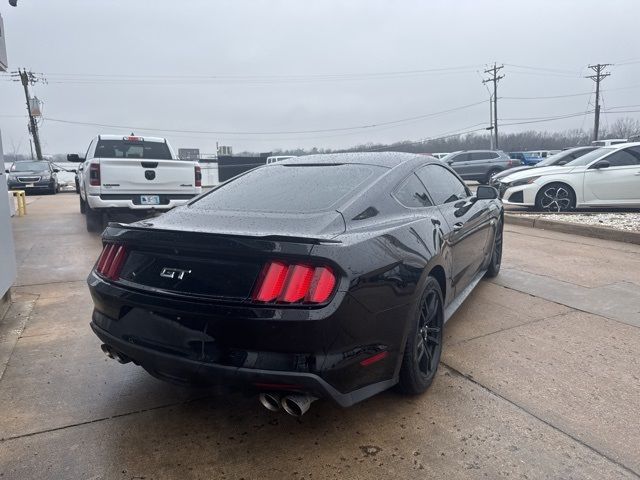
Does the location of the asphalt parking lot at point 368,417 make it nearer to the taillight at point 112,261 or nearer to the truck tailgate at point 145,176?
the taillight at point 112,261

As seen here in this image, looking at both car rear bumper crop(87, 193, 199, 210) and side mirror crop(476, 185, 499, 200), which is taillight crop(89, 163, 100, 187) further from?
side mirror crop(476, 185, 499, 200)

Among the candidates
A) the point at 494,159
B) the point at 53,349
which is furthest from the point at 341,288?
the point at 494,159

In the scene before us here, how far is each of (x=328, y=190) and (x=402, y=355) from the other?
45.1 inches

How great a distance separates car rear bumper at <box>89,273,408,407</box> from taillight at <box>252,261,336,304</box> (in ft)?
0.17

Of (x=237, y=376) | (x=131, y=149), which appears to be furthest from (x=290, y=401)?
(x=131, y=149)

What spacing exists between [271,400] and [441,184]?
250 centimetres

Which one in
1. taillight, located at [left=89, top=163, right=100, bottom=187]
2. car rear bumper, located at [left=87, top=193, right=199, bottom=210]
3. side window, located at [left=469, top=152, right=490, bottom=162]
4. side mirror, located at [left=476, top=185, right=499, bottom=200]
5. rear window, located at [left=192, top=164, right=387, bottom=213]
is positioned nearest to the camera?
rear window, located at [left=192, top=164, right=387, bottom=213]

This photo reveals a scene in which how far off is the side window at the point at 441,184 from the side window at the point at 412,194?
135mm

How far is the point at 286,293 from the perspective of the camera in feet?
6.98

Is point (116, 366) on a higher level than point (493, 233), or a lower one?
lower

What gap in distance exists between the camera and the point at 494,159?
21422 mm

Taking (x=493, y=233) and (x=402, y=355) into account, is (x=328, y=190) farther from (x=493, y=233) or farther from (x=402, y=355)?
(x=493, y=233)

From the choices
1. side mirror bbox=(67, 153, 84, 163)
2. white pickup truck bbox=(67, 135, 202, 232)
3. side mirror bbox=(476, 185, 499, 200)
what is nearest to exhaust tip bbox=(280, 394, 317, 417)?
side mirror bbox=(476, 185, 499, 200)

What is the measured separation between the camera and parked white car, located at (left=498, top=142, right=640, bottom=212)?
999cm
